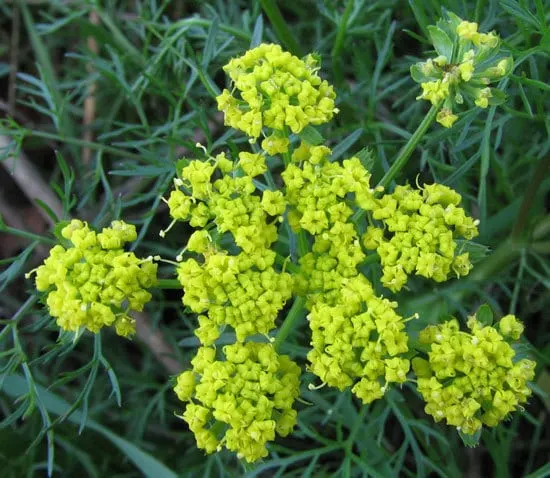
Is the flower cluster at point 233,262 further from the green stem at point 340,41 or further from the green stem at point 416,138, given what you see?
the green stem at point 340,41

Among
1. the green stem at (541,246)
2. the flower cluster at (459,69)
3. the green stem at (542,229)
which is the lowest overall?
the green stem at (541,246)

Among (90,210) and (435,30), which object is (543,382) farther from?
(90,210)

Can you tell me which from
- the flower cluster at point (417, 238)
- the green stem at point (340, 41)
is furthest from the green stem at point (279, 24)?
the flower cluster at point (417, 238)

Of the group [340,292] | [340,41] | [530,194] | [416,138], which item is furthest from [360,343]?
[340,41]

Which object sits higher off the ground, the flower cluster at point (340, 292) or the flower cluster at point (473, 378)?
the flower cluster at point (340, 292)

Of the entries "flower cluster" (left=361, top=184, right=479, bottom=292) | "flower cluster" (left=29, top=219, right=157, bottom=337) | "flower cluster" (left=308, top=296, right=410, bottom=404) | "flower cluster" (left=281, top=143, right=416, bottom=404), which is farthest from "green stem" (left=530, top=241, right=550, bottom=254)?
"flower cluster" (left=29, top=219, right=157, bottom=337)

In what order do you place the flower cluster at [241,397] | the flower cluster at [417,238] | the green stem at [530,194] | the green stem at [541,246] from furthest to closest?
the green stem at [541,246], the green stem at [530,194], the flower cluster at [417,238], the flower cluster at [241,397]
